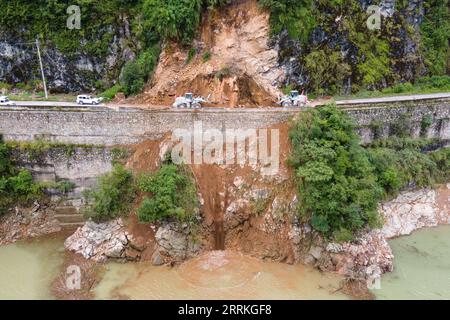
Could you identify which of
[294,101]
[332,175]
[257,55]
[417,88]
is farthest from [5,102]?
[417,88]

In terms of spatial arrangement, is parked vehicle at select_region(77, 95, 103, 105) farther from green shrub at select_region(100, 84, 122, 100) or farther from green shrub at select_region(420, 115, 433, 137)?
green shrub at select_region(420, 115, 433, 137)

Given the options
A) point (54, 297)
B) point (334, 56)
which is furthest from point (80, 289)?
point (334, 56)

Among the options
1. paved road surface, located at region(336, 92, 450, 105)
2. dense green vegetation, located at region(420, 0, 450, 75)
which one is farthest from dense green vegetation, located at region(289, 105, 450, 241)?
dense green vegetation, located at region(420, 0, 450, 75)

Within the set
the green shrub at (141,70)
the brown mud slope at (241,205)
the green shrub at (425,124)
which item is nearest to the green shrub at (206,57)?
the green shrub at (141,70)

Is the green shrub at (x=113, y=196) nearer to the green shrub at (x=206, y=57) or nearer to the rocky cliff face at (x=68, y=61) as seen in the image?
the green shrub at (x=206, y=57)

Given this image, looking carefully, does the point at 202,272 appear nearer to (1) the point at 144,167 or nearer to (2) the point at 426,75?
(1) the point at 144,167
